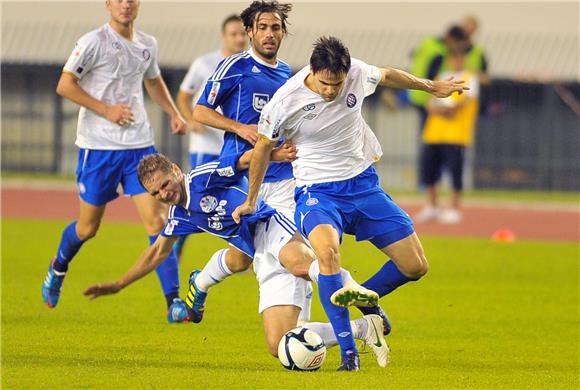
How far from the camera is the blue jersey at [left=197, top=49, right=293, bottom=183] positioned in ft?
29.9

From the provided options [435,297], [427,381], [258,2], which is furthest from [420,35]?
[427,381]

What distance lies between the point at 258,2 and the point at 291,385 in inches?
121

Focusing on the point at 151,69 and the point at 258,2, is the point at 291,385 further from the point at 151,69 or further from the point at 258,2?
the point at 151,69

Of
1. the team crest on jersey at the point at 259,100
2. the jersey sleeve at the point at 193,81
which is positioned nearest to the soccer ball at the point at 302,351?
the team crest on jersey at the point at 259,100

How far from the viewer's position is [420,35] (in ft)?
92.5

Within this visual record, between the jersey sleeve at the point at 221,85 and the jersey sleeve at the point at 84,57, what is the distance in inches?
53.8

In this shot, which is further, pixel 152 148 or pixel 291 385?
pixel 152 148

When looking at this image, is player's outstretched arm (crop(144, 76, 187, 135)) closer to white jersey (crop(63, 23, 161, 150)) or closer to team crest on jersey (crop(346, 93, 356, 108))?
white jersey (crop(63, 23, 161, 150))

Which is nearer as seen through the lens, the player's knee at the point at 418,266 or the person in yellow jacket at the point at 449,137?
the player's knee at the point at 418,266

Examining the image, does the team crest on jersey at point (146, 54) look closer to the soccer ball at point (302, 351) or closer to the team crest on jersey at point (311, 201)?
the team crest on jersey at point (311, 201)

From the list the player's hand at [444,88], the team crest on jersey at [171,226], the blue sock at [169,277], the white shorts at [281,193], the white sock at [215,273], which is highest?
the player's hand at [444,88]

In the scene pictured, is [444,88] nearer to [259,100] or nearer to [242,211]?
[259,100]

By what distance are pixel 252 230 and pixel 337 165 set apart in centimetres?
78

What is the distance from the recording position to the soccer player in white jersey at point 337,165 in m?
7.71
